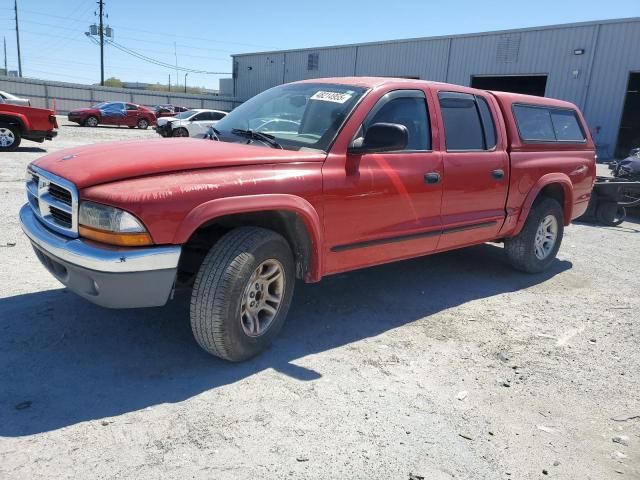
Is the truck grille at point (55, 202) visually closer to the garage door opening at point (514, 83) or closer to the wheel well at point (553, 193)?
the wheel well at point (553, 193)

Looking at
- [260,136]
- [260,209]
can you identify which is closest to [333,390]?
[260,209]

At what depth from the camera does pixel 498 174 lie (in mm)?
4969

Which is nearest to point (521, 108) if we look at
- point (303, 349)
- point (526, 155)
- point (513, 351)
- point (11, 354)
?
point (526, 155)

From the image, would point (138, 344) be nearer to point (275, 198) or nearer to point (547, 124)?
point (275, 198)

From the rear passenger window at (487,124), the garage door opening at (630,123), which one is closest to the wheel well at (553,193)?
the rear passenger window at (487,124)

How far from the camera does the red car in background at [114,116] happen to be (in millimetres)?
26828

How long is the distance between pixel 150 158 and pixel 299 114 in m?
1.39

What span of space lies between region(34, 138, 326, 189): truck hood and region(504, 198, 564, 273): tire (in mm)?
3042

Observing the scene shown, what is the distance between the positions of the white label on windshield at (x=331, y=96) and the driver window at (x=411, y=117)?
29 cm

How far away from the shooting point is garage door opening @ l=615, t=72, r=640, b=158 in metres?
22.3

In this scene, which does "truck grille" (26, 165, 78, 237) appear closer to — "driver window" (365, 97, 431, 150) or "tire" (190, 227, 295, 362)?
"tire" (190, 227, 295, 362)

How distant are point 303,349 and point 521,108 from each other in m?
3.58

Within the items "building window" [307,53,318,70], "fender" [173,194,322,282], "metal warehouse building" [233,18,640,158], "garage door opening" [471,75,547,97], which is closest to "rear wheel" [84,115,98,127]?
"building window" [307,53,318,70]

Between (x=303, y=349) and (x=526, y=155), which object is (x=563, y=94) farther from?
(x=303, y=349)
